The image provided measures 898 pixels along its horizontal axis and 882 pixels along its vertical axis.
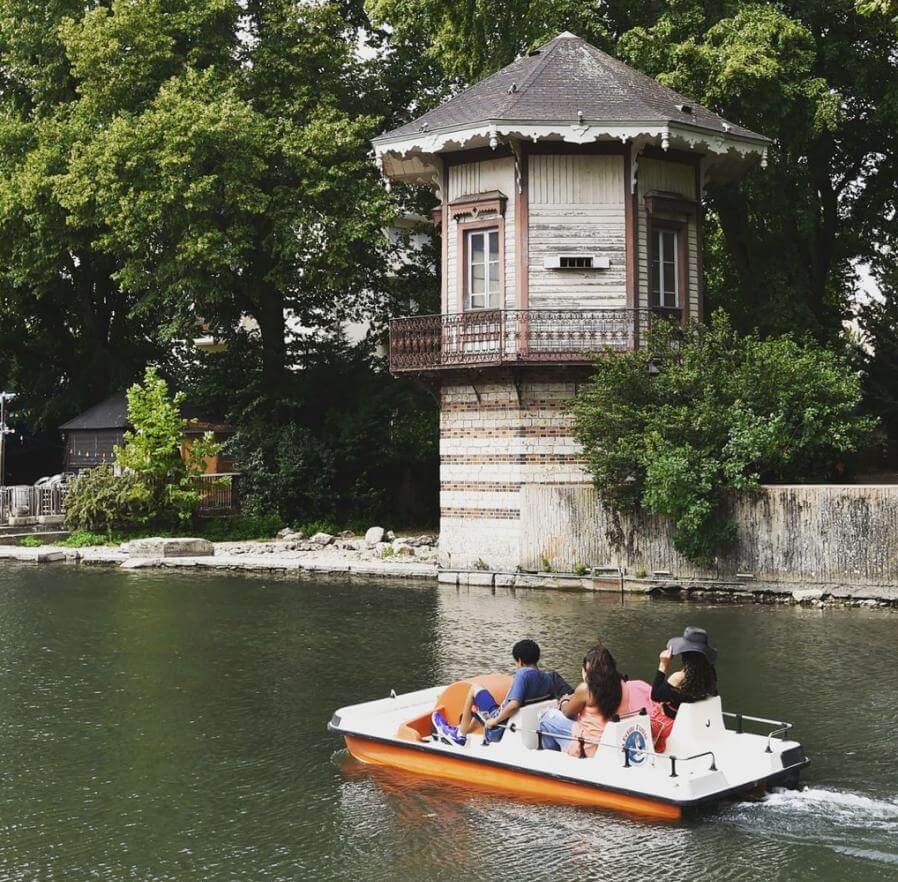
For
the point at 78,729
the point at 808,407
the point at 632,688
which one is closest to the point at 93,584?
the point at 78,729

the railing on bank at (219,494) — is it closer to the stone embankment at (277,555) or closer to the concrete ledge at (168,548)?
the stone embankment at (277,555)

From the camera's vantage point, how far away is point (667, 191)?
28.0 m

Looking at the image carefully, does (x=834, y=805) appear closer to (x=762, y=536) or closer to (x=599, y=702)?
(x=599, y=702)

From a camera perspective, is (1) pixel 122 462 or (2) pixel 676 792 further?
(1) pixel 122 462

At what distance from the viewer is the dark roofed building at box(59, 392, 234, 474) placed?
124 ft

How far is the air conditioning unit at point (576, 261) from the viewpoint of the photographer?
2684 centimetres

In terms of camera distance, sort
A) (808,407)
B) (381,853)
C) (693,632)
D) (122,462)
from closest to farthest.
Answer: (381,853) < (693,632) < (808,407) < (122,462)

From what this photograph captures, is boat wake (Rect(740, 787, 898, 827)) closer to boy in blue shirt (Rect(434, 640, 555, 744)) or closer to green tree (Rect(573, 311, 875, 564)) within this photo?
boy in blue shirt (Rect(434, 640, 555, 744))

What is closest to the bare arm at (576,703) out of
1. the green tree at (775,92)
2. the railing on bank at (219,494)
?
the green tree at (775,92)

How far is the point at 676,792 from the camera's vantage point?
10.3 meters

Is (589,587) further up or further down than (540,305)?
further down

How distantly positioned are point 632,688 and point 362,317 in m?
28.6

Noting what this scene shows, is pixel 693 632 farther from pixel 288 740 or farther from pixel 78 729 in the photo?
pixel 78 729

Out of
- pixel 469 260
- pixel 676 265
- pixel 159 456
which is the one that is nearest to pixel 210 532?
pixel 159 456
